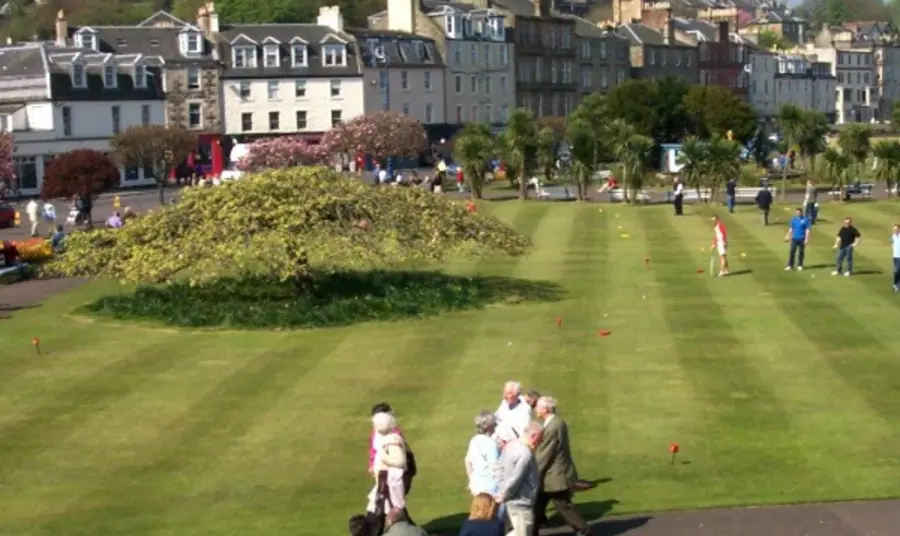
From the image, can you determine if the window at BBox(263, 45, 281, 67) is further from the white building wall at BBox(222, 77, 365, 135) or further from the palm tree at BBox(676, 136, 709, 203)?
the palm tree at BBox(676, 136, 709, 203)

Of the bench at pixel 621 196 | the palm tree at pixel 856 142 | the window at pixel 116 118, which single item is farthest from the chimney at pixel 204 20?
the palm tree at pixel 856 142

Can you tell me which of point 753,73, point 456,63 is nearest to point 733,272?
point 456,63

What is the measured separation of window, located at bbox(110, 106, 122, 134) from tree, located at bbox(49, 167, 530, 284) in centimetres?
5493

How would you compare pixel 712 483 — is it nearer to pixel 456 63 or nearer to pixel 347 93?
pixel 347 93

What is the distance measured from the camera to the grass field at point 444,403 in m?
18.2

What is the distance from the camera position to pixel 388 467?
15281mm

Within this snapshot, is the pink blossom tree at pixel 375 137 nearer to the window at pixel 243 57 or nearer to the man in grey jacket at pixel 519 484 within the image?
the window at pixel 243 57

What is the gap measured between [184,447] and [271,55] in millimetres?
→ 81896

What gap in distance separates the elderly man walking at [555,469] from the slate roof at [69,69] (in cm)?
7335

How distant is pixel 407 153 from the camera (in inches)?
3664

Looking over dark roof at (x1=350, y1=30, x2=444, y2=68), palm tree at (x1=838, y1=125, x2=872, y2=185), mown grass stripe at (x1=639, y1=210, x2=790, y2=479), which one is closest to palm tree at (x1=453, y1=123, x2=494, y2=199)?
palm tree at (x1=838, y1=125, x2=872, y2=185)

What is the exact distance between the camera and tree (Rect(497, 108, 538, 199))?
236 feet

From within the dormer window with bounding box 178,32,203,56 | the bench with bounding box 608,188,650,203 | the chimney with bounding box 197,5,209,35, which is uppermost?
the chimney with bounding box 197,5,209,35

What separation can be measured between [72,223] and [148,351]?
35.7 metres
